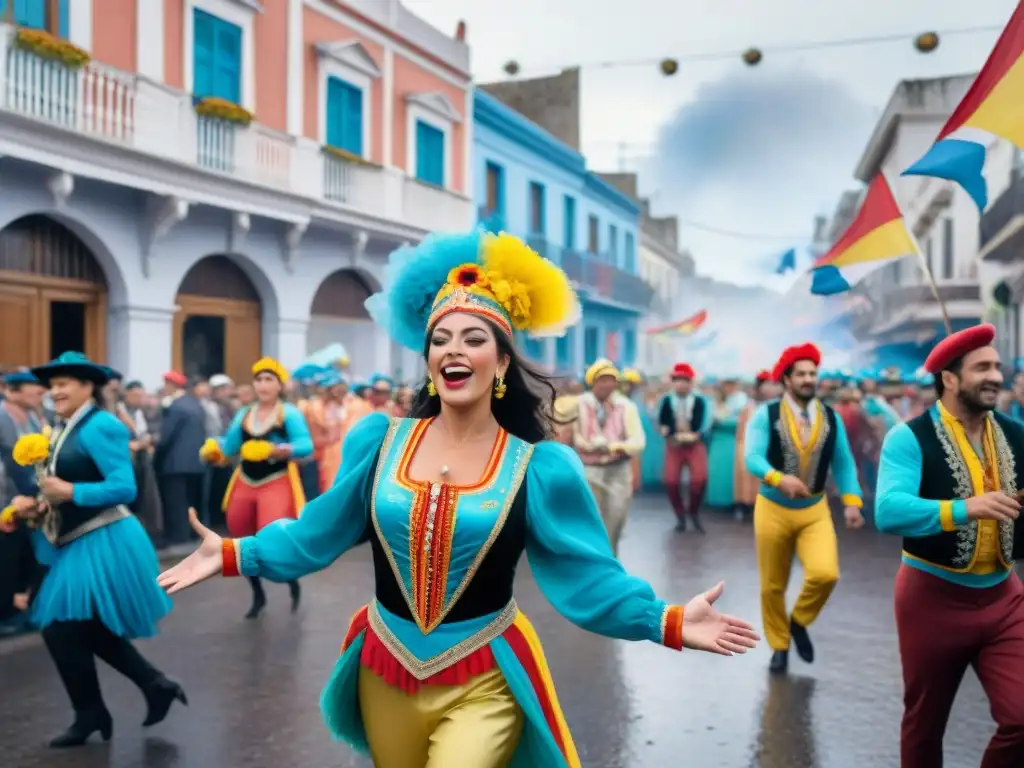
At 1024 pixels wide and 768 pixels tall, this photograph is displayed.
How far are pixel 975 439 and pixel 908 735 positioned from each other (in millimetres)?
1199

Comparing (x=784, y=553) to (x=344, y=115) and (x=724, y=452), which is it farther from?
(x=344, y=115)

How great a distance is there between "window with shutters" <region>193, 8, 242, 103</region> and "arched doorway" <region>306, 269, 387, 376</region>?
4.07 meters

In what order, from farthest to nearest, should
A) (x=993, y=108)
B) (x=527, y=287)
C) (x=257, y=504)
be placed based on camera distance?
(x=257, y=504) < (x=993, y=108) < (x=527, y=287)

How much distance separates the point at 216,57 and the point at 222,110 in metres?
1.06

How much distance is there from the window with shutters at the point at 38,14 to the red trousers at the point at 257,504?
22.8ft

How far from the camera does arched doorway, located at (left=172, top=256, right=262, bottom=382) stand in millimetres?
15156

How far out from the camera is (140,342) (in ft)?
44.9

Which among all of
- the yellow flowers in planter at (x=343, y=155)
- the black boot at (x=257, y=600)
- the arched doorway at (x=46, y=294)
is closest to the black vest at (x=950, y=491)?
the black boot at (x=257, y=600)

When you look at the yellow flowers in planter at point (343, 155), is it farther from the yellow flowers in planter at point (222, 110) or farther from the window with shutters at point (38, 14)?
the window with shutters at point (38, 14)

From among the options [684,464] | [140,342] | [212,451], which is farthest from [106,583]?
[684,464]

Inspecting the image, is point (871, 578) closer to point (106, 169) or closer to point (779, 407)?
point (779, 407)

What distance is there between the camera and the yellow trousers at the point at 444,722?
2.81 m

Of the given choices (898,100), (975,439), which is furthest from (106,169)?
(898,100)

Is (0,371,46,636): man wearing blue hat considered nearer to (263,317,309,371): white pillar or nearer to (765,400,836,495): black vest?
(765,400,836,495): black vest
